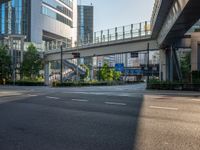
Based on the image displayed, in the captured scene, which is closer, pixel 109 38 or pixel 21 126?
pixel 21 126

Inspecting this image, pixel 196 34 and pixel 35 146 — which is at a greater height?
pixel 196 34

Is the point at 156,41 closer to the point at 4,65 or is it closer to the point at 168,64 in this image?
the point at 168,64

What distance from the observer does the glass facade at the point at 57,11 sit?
90244mm

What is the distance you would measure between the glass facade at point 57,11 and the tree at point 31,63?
2663cm

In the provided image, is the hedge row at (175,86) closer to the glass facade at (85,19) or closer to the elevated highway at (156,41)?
the elevated highway at (156,41)

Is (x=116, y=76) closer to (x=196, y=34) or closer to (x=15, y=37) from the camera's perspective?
(x=15, y=37)

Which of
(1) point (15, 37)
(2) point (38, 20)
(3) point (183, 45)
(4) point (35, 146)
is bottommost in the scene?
(4) point (35, 146)

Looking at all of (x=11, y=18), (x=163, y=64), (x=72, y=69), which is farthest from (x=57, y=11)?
(x=163, y=64)

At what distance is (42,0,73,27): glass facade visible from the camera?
90.2 meters

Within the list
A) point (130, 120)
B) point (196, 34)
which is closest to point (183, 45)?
point (196, 34)

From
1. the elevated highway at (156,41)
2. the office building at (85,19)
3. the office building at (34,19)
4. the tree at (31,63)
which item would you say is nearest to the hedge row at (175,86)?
the elevated highway at (156,41)

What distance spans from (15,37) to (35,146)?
69502 mm

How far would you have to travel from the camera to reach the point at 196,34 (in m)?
39.3

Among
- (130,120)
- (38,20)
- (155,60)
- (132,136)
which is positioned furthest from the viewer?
(155,60)
